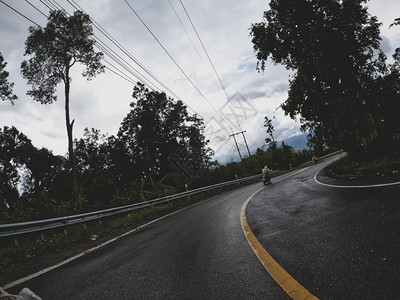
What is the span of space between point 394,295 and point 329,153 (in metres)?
66.9

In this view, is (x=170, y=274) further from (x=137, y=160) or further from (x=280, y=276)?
(x=137, y=160)

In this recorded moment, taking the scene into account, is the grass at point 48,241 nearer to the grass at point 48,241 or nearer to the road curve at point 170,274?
the grass at point 48,241

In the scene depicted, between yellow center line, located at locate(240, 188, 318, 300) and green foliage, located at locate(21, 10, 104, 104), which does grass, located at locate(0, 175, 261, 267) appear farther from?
green foliage, located at locate(21, 10, 104, 104)

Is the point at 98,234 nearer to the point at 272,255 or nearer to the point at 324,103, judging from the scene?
the point at 272,255

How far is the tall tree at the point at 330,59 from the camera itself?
1286 cm

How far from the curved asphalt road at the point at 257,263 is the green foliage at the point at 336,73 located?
859 cm

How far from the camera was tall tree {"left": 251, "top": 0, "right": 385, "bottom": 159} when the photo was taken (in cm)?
1286

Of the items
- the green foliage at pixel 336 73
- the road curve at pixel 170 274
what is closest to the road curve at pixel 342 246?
the road curve at pixel 170 274

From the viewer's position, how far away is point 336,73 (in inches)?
561

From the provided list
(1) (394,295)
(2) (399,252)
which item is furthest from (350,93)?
(1) (394,295)

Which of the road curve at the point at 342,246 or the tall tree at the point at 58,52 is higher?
the tall tree at the point at 58,52

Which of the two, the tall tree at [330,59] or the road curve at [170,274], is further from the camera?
the tall tree at [330,59]

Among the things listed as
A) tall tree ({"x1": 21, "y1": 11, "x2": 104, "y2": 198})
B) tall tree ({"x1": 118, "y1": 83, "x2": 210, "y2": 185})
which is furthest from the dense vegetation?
tall tree ({"x1": 21, "y1": 11, "x2": 104, "y2": 198})

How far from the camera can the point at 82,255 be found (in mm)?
5121
